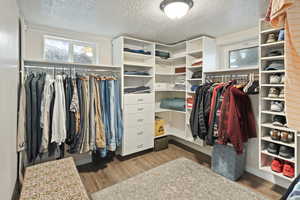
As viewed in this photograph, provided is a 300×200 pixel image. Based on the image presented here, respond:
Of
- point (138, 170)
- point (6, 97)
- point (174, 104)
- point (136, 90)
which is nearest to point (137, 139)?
point (138, 170)

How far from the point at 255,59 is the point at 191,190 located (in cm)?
215

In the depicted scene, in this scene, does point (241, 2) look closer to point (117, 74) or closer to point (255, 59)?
point (255, 59)

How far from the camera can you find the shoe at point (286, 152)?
1.70m

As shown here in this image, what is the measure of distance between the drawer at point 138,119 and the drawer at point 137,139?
0.08 meters

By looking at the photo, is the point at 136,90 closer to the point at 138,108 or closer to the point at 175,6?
the point at 138,108

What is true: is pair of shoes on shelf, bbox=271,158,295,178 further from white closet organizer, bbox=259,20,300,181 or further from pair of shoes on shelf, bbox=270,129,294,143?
pair of shoes on shelf, bbox=270,129,294,143

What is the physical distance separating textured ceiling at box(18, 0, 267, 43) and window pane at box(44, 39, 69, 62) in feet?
0.90

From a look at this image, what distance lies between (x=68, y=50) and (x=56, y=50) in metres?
0.17

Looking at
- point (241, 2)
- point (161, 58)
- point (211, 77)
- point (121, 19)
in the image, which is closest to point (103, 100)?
point (121, 19)

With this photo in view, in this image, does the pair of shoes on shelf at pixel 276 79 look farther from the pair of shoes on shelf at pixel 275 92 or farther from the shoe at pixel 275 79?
the pair of shoes on shelf at pixel 275 92

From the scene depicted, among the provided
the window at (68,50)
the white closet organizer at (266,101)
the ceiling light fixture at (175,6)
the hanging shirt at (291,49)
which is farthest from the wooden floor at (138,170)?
the ceiling light fixture at (175,6)

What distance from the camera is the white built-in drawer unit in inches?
103

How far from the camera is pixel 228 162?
211cm

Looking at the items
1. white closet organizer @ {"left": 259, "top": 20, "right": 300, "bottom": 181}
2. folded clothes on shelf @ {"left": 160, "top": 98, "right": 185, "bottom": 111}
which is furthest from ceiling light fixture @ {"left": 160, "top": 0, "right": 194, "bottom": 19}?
folded clothes on shelf @ {"left": 160, "top": 98, "right": 185, "bottom": 111}
